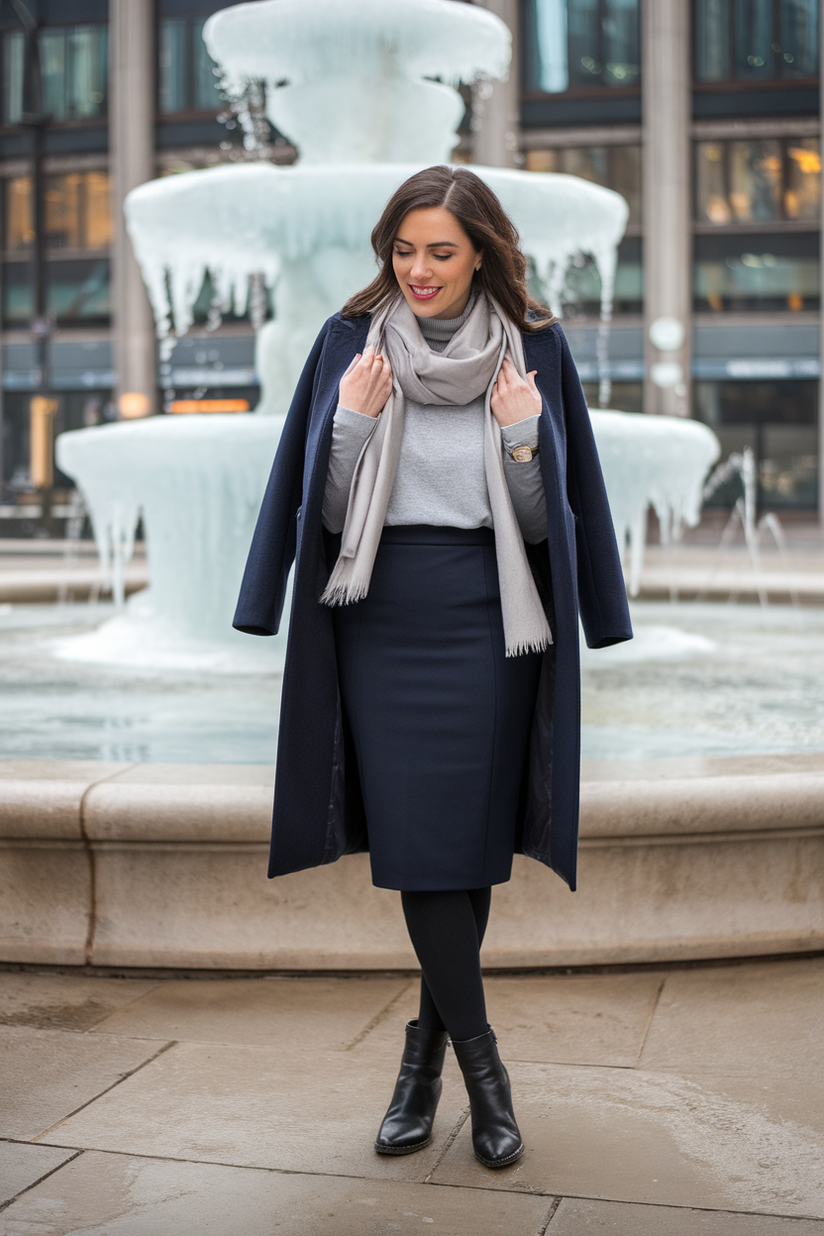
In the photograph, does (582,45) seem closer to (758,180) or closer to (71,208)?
(758,180)

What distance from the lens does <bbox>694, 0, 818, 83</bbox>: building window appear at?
1268 inches

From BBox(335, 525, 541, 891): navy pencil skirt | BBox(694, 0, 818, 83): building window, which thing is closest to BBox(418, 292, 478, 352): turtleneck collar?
BBox(335, 525, 541, 891): navy pencil skirt

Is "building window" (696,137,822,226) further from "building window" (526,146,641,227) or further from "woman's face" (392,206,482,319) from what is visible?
"woman's face" (392,206,482,319)

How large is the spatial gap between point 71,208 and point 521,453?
117 ft

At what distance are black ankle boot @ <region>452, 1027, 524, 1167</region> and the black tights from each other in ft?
0.10

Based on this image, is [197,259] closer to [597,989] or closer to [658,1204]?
[597,989]

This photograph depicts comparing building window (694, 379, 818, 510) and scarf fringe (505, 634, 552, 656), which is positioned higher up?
building window (694, 379, 818, 510)

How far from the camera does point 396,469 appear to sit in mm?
2479

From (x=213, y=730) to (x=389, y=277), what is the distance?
314 cm

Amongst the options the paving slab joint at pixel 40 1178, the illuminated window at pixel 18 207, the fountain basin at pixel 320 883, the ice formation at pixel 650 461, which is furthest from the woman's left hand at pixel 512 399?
the illuminated window at pixel 18 207

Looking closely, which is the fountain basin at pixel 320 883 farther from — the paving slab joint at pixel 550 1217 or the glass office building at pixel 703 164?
the glass office building at pixel 703 164

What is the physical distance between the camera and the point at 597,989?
3.41 m

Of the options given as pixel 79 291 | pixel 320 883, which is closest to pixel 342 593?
pixel 320 883

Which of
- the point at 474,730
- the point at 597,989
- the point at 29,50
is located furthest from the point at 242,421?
the point at 29,50
